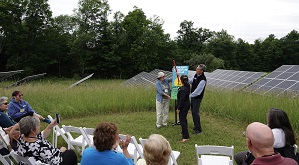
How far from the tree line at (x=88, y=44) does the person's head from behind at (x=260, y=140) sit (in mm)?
33005

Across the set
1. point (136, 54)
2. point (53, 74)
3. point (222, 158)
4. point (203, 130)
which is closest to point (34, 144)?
point (222, 158)

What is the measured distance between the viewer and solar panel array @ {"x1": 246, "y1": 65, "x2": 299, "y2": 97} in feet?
38.0

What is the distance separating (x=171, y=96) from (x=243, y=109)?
254cm

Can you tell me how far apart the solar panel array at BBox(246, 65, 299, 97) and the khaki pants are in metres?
4.80

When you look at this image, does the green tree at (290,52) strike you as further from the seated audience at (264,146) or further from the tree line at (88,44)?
the seated audience at (264,146)

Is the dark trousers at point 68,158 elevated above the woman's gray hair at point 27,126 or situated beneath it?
situated beneath

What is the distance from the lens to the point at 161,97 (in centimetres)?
824

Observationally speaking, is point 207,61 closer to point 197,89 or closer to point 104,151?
point 197,89

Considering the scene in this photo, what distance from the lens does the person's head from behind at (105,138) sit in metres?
3.05

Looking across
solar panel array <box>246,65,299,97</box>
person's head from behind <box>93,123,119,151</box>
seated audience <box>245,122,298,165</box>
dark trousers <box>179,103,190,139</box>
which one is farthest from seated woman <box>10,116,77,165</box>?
solar panel array <box>246,65,299,97</box>

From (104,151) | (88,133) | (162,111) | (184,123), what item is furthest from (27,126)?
(162,111)

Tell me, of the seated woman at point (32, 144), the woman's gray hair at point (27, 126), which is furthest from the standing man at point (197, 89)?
the woman's gray hair at point (27, 126)

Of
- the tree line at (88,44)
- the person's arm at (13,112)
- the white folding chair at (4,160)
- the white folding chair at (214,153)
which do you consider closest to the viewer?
the white folding chair at (214,153)

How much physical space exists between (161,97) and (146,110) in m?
3.04
